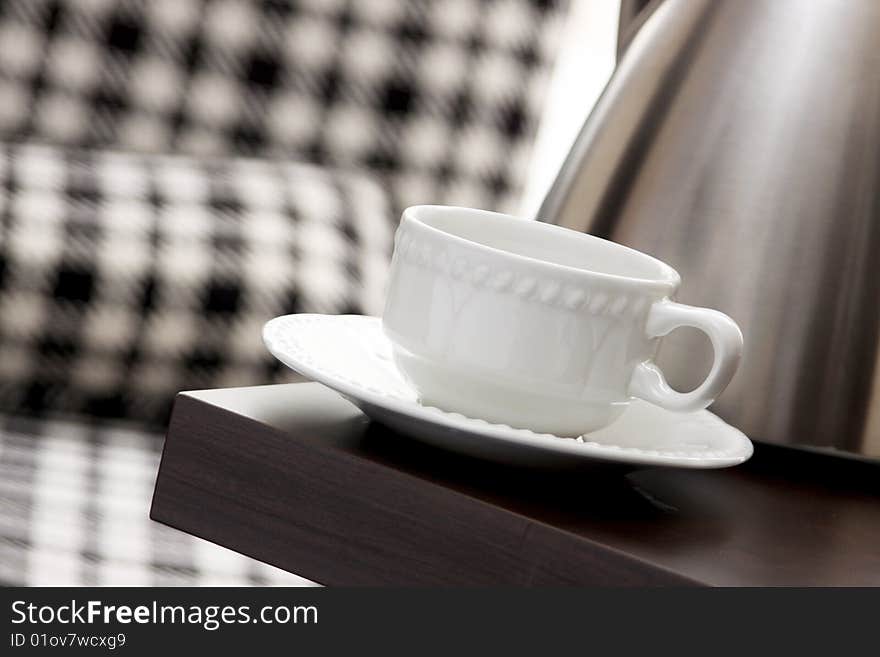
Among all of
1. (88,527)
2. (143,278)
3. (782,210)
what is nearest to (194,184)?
(143,278)

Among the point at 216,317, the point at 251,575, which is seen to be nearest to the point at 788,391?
the point at 251,575

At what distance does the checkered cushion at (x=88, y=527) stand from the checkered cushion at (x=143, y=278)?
6 centimetres

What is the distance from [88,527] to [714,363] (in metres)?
0.38

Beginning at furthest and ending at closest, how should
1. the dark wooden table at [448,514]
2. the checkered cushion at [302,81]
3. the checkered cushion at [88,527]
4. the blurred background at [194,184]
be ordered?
the checkered cushion at [302,81]
the blurred background at [194,184]
the checkered cushion at [88,527]
the dark wooden table at [448,514]

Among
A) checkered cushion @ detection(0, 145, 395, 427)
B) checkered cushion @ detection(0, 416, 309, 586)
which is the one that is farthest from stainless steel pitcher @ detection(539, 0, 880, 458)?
checkered cushion @ detection(0, 145, 395, 427)

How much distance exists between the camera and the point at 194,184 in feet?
2.71

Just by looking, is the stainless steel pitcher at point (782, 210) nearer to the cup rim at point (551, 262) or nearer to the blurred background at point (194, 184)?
the cup rim at point (551, 262)

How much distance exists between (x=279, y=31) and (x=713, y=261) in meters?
0.63

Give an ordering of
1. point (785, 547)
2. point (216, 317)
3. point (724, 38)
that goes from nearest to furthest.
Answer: point (785, 547) → point (724, 38) → point (216, 317)

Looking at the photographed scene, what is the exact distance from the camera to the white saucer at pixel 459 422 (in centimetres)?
28

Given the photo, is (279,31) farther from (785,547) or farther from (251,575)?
(785,547)

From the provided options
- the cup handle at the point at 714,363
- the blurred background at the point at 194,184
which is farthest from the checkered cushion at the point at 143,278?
the cup handle at the point at 714,363

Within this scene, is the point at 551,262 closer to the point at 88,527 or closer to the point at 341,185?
the point at 88,527

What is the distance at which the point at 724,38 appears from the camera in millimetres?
388
